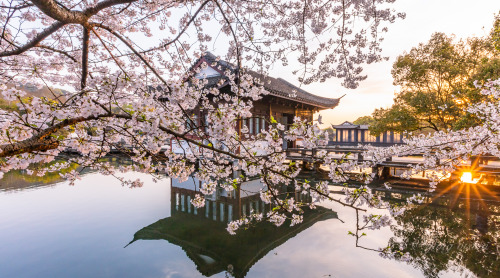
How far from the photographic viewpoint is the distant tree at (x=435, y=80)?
12.1m

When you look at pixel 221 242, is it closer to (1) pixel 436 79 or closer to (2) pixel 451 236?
(2) pixel 451 236

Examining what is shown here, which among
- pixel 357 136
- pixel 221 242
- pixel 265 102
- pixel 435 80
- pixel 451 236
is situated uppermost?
pixel 435 80

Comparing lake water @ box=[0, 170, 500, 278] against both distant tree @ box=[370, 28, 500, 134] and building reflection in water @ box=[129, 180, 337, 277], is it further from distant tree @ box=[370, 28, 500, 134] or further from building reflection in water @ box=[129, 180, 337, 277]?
distant tree @ box=[370, 28, 500, 134]

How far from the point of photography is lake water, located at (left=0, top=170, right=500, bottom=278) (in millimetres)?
4770

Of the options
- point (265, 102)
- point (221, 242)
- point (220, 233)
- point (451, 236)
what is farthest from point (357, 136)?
point (221, 242)

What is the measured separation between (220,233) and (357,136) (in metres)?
27.3

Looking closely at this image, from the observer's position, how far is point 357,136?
95.7 ft

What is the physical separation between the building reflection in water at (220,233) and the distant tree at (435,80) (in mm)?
9486

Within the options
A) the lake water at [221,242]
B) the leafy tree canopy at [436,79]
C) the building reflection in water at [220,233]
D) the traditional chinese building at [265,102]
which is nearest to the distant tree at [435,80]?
the leafy tree canopy at [436,79]

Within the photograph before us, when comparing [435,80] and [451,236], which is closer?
[451,236]

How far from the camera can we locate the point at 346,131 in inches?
1185

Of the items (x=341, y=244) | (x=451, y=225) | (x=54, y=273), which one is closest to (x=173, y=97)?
(x=54, y=273)

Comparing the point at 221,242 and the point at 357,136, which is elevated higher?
the point at 357,136

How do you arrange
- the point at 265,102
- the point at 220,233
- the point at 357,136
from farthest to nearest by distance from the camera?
the point at 357,136
the point at 265,102
the point at 220,233
